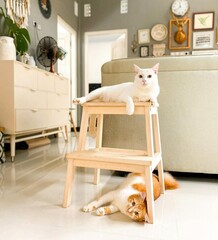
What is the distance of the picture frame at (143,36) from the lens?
190 inches

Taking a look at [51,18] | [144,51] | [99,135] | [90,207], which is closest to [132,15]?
[144,51]

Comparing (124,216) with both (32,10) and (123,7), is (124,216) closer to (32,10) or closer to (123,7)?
(32,10)

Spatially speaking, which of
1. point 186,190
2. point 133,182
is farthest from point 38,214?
point 186,190

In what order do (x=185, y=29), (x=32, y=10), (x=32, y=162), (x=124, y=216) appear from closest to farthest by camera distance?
(x=124, y=216) → (x=32, y=162) → (x=32, y=10) → (x=185, y=29)

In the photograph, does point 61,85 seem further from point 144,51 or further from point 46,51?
point 144,51

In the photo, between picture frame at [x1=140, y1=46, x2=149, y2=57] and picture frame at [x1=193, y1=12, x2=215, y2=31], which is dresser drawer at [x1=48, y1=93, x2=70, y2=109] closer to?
picture frame at [x1=140, y1=46, x2=149, y2=57]

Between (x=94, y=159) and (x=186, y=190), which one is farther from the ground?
(x=94, y=159)

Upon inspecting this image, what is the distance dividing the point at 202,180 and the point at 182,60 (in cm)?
93

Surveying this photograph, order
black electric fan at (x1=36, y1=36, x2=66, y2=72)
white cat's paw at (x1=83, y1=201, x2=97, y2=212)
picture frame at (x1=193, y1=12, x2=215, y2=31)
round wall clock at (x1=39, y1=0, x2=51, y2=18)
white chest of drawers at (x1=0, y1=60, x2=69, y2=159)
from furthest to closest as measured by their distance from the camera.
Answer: picture frame at (x1=193, y1=12, x2=215, y2=31) → round wall clock at (x1=39, y1=0, x2=51, y2=18) → black electric fan at (x1=36, y1=36, x2=66, y2=72) → white chest of drawers at (x1=0, y1=60, x2=69, y2=159) → white cat's paw at (x1=83, y1=201, x2=97, y2=212)

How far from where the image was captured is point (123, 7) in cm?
491

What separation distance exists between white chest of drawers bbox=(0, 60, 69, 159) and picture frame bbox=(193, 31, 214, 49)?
3.02 m

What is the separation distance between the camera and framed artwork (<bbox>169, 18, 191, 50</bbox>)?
15.2ft

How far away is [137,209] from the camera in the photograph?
1088mm

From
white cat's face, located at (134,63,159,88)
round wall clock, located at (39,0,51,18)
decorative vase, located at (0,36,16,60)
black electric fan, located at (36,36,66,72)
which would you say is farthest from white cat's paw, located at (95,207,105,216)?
round wall clock, located at (39,0,51,18)
